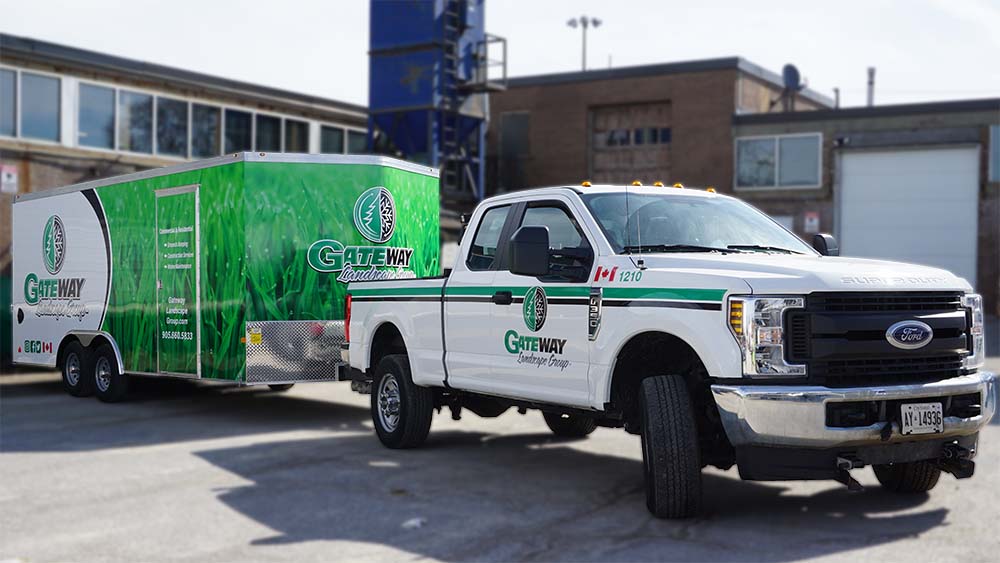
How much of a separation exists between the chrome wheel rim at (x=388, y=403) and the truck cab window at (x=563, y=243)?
2.41 meters

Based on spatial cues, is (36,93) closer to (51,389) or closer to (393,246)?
(51,389)

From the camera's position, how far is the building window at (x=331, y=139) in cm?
2793

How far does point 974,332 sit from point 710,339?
1970 mm

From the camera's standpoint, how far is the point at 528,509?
7.44m

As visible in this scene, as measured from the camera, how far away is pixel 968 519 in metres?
7.14

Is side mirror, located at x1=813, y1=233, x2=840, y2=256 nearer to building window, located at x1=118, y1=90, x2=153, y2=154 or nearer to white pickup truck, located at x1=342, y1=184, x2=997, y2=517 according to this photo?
white pickup truck, located at x1=342, y1=184, x2=997, y2=517

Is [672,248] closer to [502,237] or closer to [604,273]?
[604,273]

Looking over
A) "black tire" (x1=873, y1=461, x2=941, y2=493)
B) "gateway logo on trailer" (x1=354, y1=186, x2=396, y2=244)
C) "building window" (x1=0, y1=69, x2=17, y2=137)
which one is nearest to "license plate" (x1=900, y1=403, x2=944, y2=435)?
"black tire" (x1=873, y1=461, x2=941, y2=493)

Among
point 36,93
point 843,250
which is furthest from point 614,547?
point 843,250

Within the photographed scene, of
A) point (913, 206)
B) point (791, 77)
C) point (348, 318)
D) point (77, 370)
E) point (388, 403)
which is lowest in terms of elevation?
point (77, 370)

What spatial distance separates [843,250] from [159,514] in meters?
26.1

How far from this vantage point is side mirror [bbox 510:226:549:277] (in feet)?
24.5

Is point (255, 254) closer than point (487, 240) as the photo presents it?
No

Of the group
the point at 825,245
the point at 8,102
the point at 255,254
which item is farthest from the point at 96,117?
the point at 825,245
